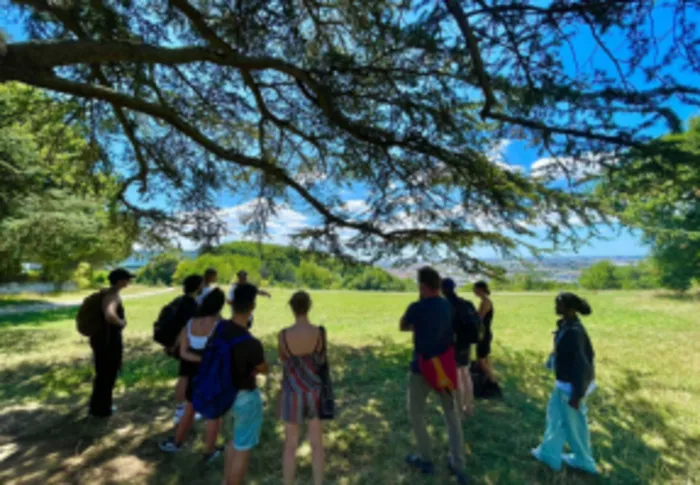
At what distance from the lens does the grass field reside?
348cm

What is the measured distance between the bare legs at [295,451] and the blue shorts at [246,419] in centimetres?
28

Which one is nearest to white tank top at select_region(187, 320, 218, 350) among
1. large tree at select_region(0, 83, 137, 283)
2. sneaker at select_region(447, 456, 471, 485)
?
sneaker at select_region(447, 456, 471, 485)

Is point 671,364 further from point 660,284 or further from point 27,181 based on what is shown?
point 660,284

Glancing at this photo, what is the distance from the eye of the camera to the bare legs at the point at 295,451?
120 inches

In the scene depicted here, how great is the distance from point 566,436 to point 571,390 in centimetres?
50

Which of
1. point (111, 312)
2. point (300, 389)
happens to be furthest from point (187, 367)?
point (300, 389)

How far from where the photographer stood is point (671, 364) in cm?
770

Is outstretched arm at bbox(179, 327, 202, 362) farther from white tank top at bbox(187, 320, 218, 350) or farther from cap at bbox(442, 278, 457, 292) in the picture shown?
cap at bbox(442, 278, 457, 292)

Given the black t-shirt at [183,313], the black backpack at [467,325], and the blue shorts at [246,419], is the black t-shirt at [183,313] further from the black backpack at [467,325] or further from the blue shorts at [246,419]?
the black backpack at [467,325]

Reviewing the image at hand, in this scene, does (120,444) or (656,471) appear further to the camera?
(120,444)

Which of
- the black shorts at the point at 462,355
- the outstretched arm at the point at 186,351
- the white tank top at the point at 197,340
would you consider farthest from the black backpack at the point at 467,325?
the outstretched arm at the point at 186,351

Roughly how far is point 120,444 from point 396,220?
431 centimetres

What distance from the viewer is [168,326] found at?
4.25 m

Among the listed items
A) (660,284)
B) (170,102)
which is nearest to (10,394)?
(170,102)
